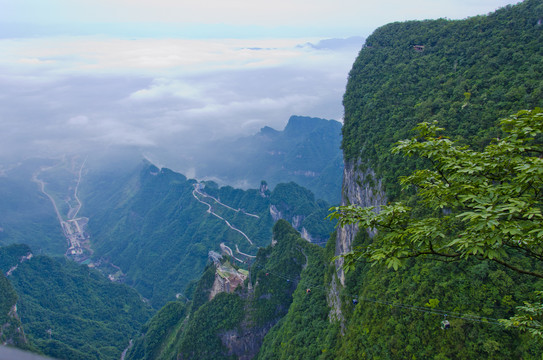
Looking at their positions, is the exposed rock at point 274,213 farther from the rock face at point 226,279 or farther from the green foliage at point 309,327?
the green foliage at point 309,327

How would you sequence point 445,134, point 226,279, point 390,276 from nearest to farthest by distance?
point 390,276 < point 445,134 < point 226,279

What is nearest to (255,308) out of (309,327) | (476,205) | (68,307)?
(309,327)

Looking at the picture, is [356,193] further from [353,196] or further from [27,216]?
[27,216]

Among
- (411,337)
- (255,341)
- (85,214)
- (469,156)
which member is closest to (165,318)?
(255,341)

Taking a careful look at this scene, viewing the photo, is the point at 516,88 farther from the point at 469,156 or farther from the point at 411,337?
the point at 469,156

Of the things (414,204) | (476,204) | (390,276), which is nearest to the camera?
(476,204)

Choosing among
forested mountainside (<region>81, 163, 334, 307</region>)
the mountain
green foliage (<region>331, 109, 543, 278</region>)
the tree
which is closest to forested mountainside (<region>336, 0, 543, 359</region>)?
the tree

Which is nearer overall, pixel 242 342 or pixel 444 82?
pixel 444 82

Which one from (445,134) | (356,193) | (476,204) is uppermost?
(476,204)
